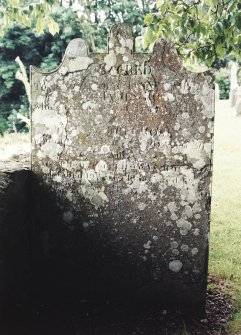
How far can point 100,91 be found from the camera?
3484 millimetres

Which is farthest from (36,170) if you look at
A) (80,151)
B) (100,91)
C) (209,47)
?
(209,47)

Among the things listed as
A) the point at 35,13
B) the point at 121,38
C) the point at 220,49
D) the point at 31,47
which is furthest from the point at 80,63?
the point at 31,47

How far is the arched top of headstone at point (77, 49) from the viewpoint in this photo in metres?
3.46

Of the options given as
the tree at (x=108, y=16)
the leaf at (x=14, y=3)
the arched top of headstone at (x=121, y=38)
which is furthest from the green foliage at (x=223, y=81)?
the arched top of headstone at (x=121, y=38)

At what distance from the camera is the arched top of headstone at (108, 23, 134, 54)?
11.3 ft

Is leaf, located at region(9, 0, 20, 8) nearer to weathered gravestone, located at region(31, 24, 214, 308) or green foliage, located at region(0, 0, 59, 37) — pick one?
green foliage, located at region(0, 0, 59, 37)

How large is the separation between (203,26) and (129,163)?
5.31 feet

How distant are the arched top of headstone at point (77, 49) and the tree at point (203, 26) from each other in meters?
0.68

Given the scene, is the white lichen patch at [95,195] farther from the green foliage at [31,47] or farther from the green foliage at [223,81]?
the green foliage at [223,81]

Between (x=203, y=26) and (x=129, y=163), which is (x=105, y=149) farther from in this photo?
(x=203, y=26)

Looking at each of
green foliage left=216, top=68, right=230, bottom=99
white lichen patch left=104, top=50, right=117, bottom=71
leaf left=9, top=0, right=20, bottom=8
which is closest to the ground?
white lichen patch left=104, top=50, right=117, bottom=71

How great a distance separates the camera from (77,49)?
3.47 m

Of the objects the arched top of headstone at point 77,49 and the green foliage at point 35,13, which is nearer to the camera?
the arched top of headstone at point 77,49

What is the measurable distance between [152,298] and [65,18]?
1667 cm
